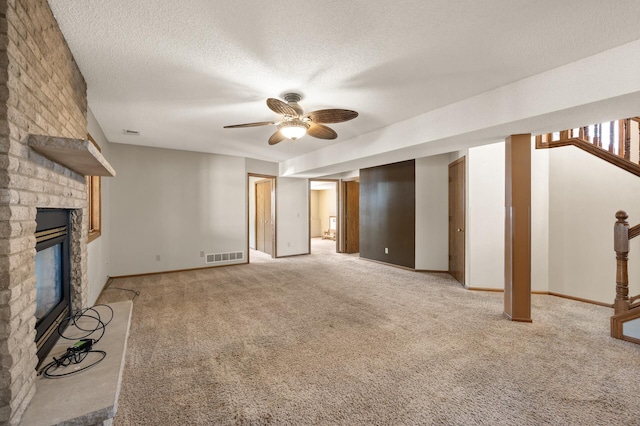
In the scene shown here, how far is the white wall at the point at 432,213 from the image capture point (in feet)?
18.2

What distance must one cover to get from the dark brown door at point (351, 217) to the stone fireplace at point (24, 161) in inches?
268

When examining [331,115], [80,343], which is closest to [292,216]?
[331,115]

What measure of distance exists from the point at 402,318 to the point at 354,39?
284cm

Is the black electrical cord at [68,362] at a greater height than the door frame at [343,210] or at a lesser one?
lesser

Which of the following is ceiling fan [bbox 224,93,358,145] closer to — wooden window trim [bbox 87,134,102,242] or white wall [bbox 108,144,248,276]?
wooden window trim [bbox 87,134,102,242]

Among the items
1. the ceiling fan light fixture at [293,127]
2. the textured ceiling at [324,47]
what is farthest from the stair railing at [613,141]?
the ceiling fan light fixture at [293,127]

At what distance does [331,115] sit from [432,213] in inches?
145

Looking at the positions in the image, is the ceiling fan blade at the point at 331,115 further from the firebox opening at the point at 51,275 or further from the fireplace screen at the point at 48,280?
the fireplace screen at the point at 48,280

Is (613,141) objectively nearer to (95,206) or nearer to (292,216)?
(292,216)

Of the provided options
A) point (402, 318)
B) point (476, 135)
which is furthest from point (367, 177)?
point (402, 318)

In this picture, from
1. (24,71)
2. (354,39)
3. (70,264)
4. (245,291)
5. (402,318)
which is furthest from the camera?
(245,291)

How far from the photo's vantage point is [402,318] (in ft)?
10.7

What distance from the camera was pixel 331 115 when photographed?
276 cm

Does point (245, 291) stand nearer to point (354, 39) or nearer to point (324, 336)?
point (324, 336)
